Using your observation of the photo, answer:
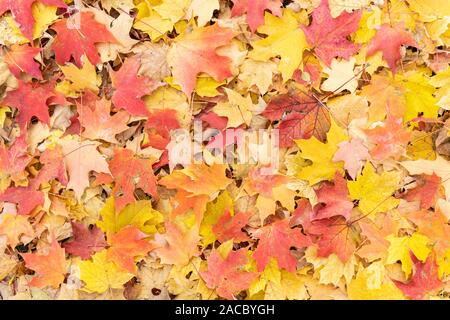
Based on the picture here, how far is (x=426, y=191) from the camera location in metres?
1.36

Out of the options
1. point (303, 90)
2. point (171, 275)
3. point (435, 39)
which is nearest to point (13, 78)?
point (171, 275)

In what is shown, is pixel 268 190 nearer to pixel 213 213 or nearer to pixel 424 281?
pixel 213 213

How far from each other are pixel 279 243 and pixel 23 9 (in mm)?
963

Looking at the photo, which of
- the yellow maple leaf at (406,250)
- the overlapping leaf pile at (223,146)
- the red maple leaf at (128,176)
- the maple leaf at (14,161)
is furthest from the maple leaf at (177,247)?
the yellow maple leaf at (406,250)

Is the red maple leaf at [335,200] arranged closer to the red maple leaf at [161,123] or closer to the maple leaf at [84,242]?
the red maple leaf at [161,123]

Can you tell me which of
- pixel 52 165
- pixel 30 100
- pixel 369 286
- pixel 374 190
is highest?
pixel 30 100

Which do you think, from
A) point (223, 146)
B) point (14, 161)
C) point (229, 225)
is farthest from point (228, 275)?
point (14, 161)

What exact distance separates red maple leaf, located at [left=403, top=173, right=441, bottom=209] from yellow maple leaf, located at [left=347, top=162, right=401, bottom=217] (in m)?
0.06

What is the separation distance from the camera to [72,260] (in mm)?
1383

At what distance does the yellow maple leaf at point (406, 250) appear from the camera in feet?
4.39

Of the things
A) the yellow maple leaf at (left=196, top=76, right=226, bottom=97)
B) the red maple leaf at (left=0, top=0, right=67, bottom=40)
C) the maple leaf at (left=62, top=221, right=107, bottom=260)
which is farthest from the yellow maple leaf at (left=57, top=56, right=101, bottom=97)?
the maple leaf at (left=62, top=221, right=107, bottom=260)

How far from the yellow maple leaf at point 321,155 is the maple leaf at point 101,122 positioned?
0.50 m

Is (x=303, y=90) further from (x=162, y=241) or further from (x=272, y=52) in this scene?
(x=162, y=241)

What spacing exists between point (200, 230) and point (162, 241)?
0.37 feet
